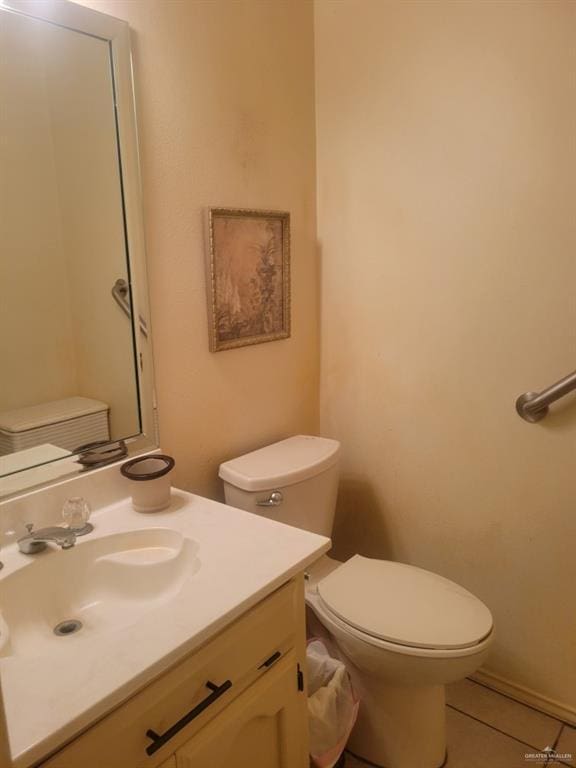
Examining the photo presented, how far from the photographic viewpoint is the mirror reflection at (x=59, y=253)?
1112mm

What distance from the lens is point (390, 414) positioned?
70.7 inches

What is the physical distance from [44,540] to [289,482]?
0.66 m

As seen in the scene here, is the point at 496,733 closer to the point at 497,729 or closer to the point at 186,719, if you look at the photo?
the point at 497,729

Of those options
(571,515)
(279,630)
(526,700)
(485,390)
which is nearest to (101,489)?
(279,630)

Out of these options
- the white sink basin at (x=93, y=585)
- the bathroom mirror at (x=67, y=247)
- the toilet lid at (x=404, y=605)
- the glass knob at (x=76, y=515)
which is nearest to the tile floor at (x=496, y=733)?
the toilet lid at (x=404, y=605)

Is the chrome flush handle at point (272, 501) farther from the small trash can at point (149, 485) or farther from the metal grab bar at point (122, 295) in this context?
the metal grab bar at point (122, 295)

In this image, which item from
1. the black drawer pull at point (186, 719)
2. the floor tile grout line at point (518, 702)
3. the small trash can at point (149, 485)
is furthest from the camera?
the floor tile grout line at point (518, 702)

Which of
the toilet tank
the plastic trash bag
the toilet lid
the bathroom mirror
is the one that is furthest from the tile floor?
the bathroom mirror

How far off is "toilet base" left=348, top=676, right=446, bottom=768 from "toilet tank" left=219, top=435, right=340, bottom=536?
0.42 m

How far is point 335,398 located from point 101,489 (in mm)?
930

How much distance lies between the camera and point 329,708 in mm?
1329

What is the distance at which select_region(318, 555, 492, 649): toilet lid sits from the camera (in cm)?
129

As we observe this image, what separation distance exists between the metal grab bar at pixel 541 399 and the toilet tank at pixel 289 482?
21.3 inches

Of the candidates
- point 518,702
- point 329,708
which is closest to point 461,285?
point 329,708
